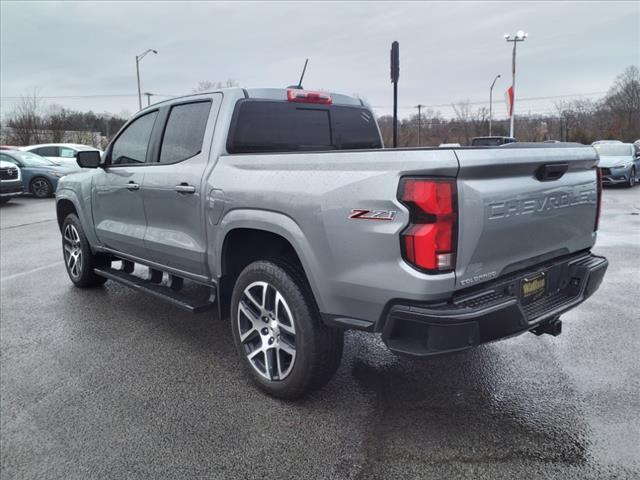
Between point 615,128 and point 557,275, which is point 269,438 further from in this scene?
point 615,128

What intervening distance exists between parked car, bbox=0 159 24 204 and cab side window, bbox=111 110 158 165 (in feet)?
40.5

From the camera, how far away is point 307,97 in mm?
4344

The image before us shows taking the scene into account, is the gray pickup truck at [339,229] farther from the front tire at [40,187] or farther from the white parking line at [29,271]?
the front tire at [40,187]

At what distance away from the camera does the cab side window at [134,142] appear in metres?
4.76

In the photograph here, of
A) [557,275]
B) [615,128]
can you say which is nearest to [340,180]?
[557,275]

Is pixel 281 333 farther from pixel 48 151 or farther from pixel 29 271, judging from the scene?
pixel 48 151

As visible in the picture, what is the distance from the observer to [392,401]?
3.34 metres

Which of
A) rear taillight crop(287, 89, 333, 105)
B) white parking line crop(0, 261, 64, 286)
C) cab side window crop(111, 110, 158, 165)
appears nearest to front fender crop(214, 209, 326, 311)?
rear taillight crop(287, 89, 333, 105)

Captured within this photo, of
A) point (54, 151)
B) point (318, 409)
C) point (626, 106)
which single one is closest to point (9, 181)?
point (54, 151)

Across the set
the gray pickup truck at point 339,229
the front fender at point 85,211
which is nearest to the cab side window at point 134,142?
the gray pickup truck at point 339,229

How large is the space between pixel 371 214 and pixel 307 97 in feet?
6.65

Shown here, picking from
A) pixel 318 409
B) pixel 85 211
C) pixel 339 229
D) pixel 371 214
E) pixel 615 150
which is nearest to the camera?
pixel 371 214

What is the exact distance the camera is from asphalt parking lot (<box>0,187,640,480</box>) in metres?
2.70

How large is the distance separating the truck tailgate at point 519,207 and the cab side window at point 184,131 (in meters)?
2.21
